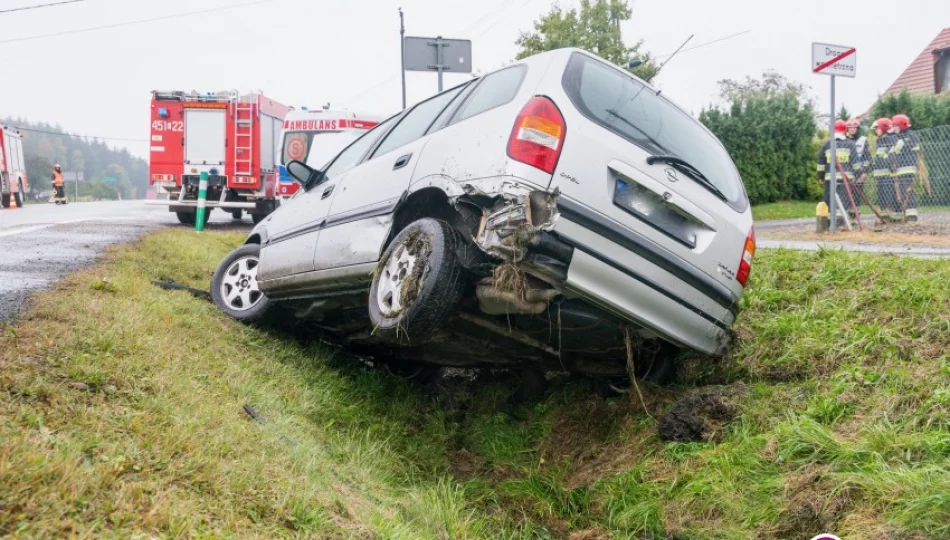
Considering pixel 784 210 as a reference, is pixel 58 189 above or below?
below

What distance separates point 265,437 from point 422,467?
4.30 feet

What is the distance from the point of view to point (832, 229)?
36.6ft

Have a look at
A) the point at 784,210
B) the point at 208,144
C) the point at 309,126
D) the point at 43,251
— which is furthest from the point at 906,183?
the point at 208,144

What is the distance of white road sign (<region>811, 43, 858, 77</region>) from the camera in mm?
10117

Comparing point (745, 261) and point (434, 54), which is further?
point (434, 54)

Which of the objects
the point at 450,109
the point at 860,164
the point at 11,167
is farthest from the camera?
the point at 11,167

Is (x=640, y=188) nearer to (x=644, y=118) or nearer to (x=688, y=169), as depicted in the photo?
(x=688, y=169)

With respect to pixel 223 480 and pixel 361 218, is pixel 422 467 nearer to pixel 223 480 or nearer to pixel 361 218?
pixel 361 218

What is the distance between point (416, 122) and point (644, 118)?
1604mm

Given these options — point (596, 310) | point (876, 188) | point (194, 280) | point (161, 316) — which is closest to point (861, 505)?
point (596, 310)

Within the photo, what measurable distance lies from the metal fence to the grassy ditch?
714cm

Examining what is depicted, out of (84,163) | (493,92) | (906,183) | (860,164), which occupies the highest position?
(493,92)

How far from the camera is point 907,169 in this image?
12.3 metres

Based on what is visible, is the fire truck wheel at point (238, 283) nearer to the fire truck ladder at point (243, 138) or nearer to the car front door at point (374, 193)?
the car front door at point (374, 193)
